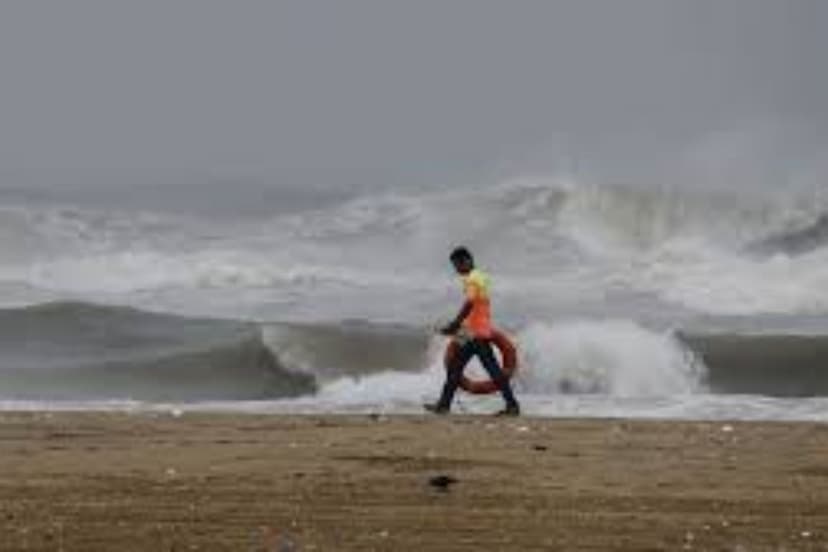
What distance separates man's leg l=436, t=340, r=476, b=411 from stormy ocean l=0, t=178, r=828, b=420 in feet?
3.95

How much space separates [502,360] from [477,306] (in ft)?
2.64

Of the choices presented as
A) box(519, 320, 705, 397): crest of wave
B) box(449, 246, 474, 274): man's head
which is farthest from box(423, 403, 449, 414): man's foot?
box(519, 320, 705, 397): crest of wave

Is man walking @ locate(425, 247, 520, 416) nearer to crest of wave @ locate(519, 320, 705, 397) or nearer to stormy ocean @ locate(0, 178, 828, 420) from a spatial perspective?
stormy ocean @ locate(0, 178, 828, 420)

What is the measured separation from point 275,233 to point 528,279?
7743mm

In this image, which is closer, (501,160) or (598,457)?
(598,457)

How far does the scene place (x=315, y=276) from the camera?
111 feet

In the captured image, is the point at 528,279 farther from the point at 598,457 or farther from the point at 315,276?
the point at 598,457

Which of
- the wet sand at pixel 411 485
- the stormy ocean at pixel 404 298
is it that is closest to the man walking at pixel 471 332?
the wet sand at pixel 411 485

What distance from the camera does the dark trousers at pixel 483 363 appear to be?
56.2 feet

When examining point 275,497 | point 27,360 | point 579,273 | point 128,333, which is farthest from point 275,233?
point 275,497

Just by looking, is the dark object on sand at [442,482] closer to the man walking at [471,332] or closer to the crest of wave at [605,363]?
the man walking at [471,332]

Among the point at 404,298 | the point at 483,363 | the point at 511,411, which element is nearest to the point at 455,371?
the point at 483,363

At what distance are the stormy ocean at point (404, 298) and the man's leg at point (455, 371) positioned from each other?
47.4 inches

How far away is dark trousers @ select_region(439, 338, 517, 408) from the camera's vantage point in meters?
17.1
